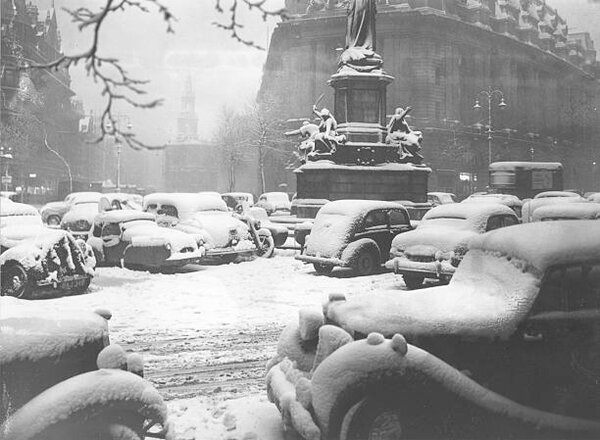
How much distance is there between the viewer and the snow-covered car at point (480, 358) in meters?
3.03

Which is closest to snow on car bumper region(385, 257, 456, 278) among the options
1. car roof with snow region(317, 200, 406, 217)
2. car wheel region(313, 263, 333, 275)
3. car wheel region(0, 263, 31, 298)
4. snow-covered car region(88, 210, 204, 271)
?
car wheel region(313, 263, 333, 275)

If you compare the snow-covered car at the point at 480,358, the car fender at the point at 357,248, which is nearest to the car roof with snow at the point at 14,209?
the snow-covered car at the point at 480,358

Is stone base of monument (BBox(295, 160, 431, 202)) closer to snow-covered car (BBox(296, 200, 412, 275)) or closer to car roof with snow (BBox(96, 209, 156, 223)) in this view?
car roof with snow (BBox(96, 209, 156, 223))

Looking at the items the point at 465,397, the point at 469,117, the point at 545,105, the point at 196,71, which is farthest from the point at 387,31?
the point at 465,397

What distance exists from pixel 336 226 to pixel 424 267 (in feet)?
4.88

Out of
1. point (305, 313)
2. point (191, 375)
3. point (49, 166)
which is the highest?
point (49, 166)

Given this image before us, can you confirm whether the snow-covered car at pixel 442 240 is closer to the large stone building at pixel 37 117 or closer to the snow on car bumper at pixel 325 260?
the snow on car bumper at pixel 325 260

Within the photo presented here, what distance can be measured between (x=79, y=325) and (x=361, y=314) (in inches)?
66.6

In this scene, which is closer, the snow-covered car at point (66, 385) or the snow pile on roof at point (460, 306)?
the snow-covered car at point (66, 385)

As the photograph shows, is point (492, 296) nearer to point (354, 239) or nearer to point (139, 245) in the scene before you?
point (354, 239)

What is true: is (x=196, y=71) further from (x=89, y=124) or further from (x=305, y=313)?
(x=305, y=313)

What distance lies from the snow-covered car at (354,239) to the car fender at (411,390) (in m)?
2.44

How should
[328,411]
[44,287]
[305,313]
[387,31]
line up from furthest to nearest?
1. [387,31]
2. [44,287]
3. [305,313]
4. [328,411]

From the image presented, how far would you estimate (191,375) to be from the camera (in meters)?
4.59
